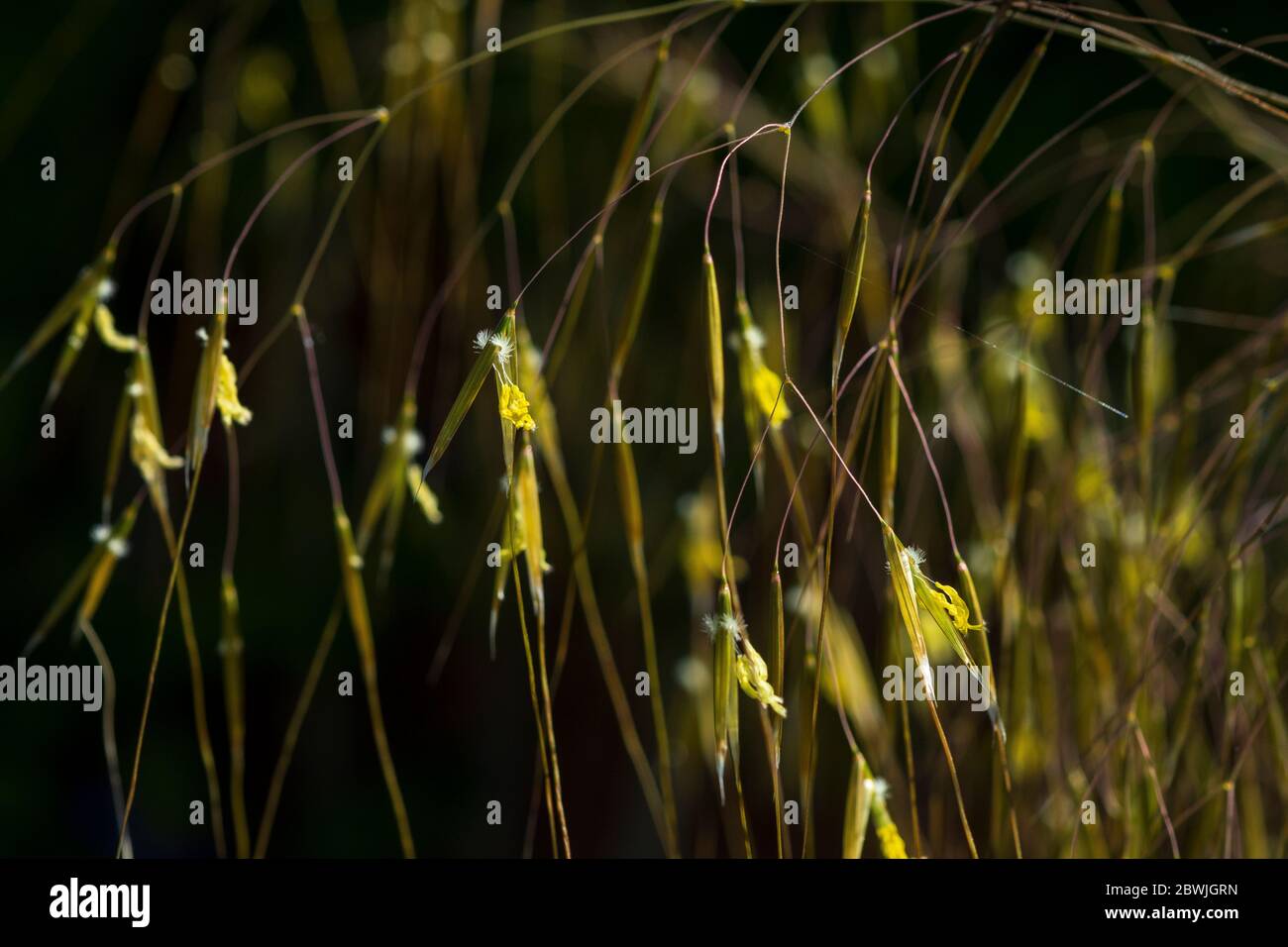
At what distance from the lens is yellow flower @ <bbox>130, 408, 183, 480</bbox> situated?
443 mm

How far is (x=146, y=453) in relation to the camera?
0.45 meters

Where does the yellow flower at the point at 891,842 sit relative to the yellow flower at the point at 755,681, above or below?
below

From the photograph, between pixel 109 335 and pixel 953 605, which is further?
pixel 109 335

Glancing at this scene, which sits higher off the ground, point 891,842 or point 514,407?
point 514,407

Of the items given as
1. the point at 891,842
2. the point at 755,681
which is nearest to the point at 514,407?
the point at 755,681

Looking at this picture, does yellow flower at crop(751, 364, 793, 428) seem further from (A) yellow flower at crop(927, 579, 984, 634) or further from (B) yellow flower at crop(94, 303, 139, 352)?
(B) yellow flower at crop(94, 303, 139, 352)

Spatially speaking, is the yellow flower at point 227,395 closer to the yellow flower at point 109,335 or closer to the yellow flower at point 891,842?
the yellow flower at point 109,335

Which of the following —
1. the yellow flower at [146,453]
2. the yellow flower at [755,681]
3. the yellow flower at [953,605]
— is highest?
the yellow flower at [146,453]

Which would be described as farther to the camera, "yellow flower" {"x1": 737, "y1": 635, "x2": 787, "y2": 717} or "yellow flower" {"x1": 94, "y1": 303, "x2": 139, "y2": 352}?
"yellow flower" {"x1": 94, "y1": 303, "x2": 139, "y2": 352}

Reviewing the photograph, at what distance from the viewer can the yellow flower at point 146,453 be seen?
0.44 m

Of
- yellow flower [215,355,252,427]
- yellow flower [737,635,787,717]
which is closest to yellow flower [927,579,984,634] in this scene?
yellow flower [737,635,787,717]

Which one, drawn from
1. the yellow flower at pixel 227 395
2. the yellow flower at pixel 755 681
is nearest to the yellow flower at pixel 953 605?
the yellow flower at pixel 755 681

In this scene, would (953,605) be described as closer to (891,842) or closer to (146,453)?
(891,842)
